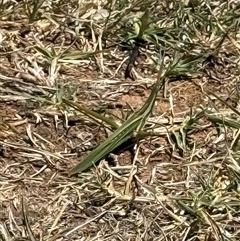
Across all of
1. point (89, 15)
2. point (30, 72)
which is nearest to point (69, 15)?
point (89, 15)

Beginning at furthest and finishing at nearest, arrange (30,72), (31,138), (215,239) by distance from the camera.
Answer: (30,72)
(31,138)
(215,239)

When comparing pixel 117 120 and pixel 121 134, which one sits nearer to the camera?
pixel 121 134

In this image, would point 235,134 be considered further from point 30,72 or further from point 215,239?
point 30,72
